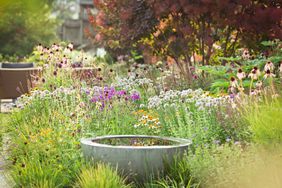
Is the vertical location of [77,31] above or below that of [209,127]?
above

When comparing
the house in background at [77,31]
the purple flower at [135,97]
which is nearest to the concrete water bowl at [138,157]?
the purple flower at [135,97]

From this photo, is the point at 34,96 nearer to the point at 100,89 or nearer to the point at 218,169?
the point at 100,89

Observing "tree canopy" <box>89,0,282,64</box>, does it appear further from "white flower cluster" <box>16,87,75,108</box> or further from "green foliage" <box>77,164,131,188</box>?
"green foliage" <box>77,164,131,188</box>

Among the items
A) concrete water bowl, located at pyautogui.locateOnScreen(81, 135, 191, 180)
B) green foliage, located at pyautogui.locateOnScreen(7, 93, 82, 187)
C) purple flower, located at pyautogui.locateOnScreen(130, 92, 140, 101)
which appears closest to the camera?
concrete water bowl, located at pyautogui.locateOnScreen(81, 135, 191, 180)

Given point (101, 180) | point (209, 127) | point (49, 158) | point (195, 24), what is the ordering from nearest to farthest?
point (101, 180) < point (49, 158) < point (209, 127) < point (195, 24)

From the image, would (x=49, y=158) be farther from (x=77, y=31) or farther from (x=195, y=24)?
(x=77, y=31)

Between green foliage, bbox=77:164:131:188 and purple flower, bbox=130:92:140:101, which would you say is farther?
purple flower, bbox=130:92:140:101

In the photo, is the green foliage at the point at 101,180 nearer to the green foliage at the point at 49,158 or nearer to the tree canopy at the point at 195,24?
the green foliage at the point at 49,158

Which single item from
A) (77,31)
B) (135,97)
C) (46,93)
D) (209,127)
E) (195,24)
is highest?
(77,31)

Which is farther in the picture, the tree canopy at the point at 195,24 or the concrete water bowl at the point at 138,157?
the tree canopy at the point at 195,24

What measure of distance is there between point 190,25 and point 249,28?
1284 millimetres

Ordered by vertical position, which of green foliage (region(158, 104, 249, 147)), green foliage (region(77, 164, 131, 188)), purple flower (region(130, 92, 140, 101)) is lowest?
green foliage (region(77, 164, 131, 188))

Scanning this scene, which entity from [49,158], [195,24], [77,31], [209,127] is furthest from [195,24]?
[77,31]

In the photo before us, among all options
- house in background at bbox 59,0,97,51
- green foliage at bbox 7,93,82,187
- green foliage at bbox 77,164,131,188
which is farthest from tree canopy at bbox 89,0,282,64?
house in background at bbox 59,0,97,51
